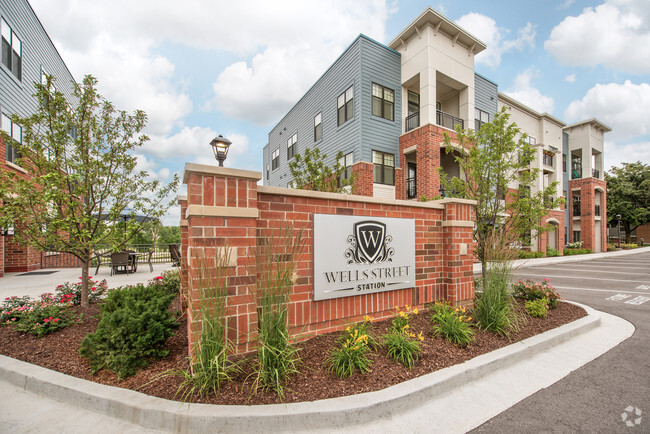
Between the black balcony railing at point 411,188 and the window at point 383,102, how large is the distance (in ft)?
10.4

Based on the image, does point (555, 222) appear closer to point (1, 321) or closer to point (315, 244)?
point (315, 244)

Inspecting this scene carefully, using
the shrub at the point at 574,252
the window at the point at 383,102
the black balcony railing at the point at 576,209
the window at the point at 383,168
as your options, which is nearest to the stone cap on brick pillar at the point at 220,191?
the window at the point at 383,168

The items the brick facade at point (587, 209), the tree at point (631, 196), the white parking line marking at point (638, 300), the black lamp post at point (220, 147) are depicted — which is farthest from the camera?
the tree at point (631, 196)

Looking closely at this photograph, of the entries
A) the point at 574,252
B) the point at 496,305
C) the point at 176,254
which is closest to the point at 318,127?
the point at 176,254

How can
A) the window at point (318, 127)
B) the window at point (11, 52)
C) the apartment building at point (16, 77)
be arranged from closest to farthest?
the apartment building at point (16, 77) < the window at point (11, 52) < the window at point (318, 127)

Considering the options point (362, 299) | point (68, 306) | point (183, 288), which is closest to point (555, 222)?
point (362, 299)

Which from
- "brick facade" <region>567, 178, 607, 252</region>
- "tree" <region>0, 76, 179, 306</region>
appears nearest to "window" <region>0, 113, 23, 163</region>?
"tree" <region>0, 76, 179, 306</region>

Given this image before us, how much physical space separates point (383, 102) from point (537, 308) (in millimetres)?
11228

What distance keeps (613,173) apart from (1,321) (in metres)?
58.1

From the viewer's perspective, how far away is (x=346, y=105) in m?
14.0

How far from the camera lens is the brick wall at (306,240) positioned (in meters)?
2.79

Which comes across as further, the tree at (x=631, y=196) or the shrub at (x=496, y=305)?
the tree at (x=631, y=196)

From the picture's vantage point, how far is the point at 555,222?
2223cm

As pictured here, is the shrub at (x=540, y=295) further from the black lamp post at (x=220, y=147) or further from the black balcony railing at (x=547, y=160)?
the black balcony railing at (x=547, y=160)
